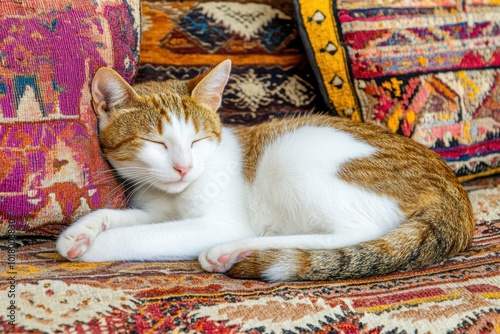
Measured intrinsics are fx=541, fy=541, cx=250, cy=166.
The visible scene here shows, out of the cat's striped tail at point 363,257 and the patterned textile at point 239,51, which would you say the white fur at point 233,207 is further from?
the patterned textile at point 239,51

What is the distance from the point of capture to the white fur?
1.55 metres

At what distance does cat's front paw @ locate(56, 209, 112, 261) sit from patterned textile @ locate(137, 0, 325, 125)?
803 millimetres

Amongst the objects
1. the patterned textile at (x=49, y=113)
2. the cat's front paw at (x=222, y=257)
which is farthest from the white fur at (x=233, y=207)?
the patterned textile at (x=49, y=113)

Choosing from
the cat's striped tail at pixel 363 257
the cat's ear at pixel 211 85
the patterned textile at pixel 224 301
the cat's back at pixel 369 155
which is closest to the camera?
the patterned textile at pixel 224 301

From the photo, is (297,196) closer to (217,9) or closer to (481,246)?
(481,246)

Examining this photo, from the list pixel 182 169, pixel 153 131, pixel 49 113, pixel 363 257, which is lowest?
pixel 363 257

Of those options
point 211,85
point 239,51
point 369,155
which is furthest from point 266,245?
point 239,51

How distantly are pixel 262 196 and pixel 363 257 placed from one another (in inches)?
19.0

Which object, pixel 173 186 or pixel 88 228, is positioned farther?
pixel 173 186

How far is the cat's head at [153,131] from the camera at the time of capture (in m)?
1.63

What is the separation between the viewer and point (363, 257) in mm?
1447

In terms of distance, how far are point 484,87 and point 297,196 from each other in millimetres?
1151

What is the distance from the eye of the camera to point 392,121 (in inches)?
87.1

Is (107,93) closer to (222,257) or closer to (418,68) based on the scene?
(222,257)
